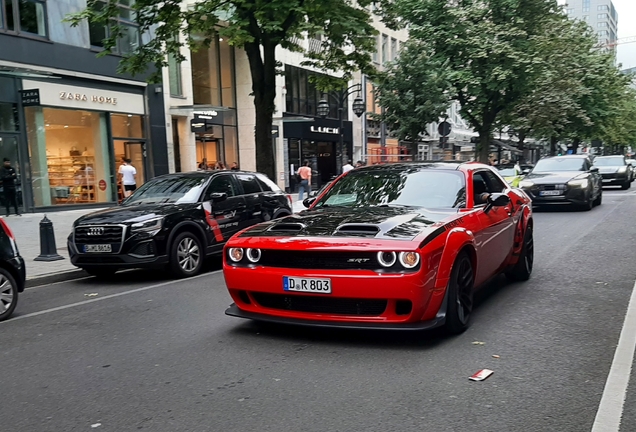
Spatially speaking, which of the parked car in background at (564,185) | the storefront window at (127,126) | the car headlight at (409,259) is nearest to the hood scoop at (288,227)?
the car headlight at (409,259)

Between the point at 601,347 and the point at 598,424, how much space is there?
1663 mm

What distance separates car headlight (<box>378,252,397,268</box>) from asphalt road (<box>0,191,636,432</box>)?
71 centimetres

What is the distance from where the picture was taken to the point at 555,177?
58.4 feet

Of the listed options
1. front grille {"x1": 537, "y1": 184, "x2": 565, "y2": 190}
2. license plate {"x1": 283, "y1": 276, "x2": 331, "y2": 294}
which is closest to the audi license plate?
front grille {"x1": 537, "y1": 184, "x2": 565, "y2": 190}

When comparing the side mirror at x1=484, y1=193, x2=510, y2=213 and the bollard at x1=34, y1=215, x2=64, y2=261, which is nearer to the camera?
the side mirror at x1=484, y1=193, x2=510, y2=213

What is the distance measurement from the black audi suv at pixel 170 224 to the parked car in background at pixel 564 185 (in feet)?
32.3

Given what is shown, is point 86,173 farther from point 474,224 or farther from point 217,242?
point 474,224

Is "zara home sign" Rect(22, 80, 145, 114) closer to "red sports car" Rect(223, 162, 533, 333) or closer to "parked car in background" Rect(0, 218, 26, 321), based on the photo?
"parked car in background" Rect(0, 218, 26, 321)

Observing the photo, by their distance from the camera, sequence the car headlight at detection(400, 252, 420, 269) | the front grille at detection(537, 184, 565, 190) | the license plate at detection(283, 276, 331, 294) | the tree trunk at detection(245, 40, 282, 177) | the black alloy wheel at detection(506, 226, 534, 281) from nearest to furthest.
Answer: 1. the car headlight at detection(400, 252, 420, 269)
2. the license plate at detection(283, 276, 331, 294)
3. the black alloy wheel at detection(506, 226, 534, 281)
4. the tree trunk at detection(245, 40, 282, 177)
5. the front grille at detection(537, 184, 565, 190)

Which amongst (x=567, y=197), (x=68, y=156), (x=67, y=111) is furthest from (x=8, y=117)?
(x=567, y=197)

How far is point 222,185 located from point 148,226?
1988 millimetres

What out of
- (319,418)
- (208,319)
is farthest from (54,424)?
(208,319)

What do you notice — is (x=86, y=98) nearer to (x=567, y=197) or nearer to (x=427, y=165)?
(x=567, y=197)

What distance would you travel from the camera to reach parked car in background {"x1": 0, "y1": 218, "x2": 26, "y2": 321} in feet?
21.8
